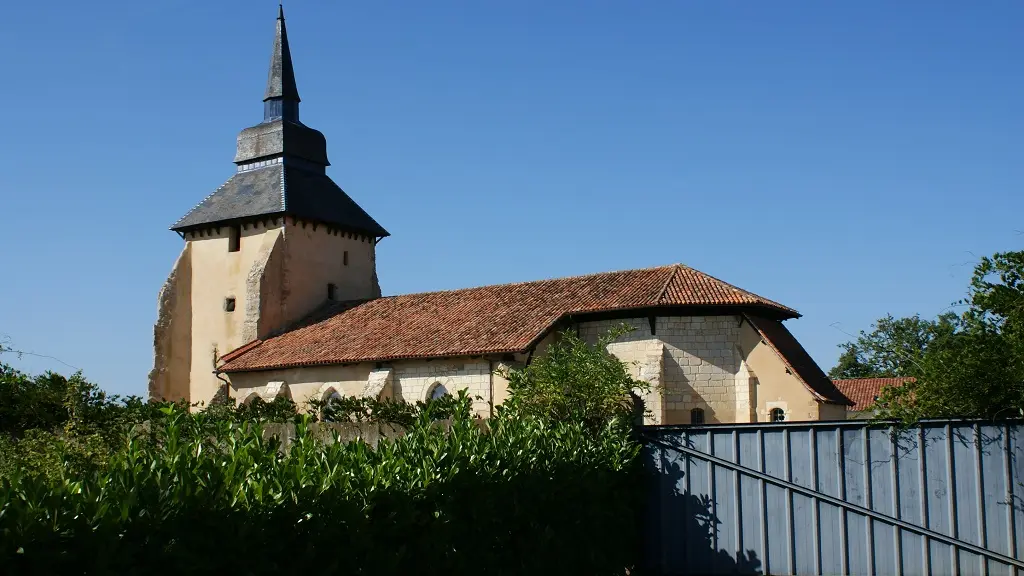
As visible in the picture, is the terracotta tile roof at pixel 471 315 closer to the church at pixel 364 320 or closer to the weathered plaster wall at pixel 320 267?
the church at pixel 364 320

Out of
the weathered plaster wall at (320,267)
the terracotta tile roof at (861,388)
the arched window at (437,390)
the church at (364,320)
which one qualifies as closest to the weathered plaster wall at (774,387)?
the church at (364,320)

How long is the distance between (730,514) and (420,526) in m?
5.88

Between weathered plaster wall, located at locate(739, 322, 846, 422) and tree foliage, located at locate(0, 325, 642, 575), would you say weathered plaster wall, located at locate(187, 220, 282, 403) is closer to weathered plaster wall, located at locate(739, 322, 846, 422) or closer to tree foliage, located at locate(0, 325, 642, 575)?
weathered plaster wall, located at locate(739, 322, 846, 422)

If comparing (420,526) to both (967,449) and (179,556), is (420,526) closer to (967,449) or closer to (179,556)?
(179,556)

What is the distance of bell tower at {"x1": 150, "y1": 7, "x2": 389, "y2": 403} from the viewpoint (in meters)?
35.2

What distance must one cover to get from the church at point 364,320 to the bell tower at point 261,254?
0.22 ft

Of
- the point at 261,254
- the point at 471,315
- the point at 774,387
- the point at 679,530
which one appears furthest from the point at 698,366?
the point at 261,254

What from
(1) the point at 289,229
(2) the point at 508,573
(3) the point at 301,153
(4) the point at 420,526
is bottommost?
(2) the point at 508,573

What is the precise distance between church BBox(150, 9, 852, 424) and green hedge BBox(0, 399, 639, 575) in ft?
36.4

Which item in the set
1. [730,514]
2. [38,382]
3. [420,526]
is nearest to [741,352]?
[730,514]

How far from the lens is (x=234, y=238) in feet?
120

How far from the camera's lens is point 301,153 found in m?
37.9

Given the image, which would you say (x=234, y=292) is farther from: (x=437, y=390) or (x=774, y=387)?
(x=774, y=387)

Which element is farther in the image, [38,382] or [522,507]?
[38,382]
